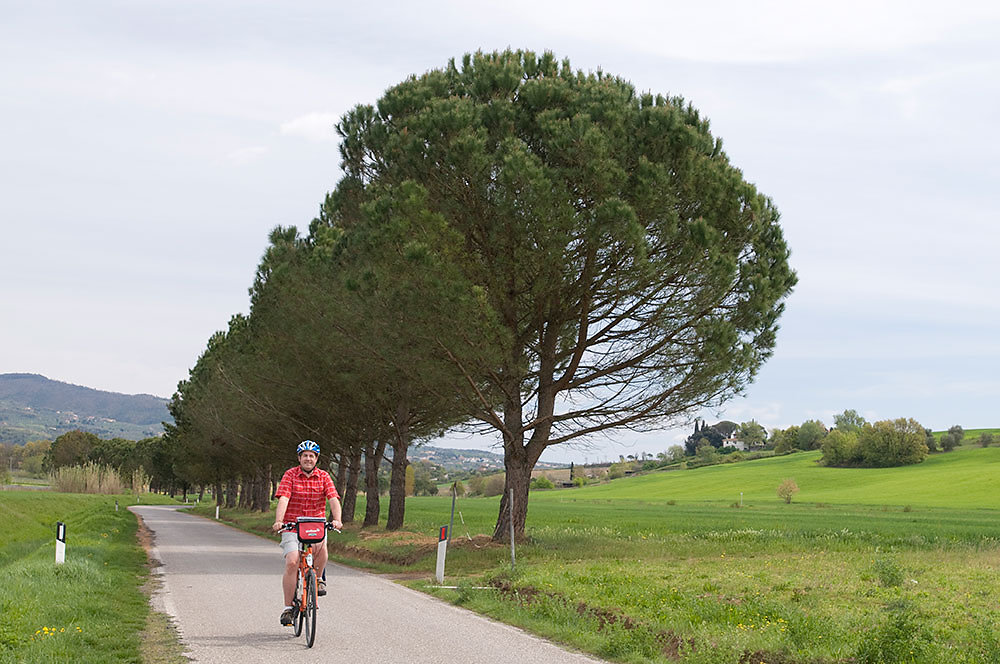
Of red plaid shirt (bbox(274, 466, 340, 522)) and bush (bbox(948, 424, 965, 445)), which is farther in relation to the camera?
bush (bbox(948, 424, 965, 445))

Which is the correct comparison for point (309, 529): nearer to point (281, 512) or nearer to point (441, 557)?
point (281, 512)

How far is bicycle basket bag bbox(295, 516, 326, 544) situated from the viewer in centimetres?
983

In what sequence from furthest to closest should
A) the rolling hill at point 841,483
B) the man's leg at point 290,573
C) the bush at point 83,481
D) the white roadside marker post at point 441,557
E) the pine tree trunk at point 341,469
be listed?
the bush at point 83,481
the rolling hill at point 841,483
the pine tree trunk at point 341,469
the white roadside marker post at point 441,557
the man's leg at point 290,573

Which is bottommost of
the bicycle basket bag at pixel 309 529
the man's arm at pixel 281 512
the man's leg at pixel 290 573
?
the man's leg at pixel 290 573

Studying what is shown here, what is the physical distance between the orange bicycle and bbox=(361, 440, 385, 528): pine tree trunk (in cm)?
2343

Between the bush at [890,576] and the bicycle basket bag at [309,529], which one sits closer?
the bicycle basket bag at [309,529]

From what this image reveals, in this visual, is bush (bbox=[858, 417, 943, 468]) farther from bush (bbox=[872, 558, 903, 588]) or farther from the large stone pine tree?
bush (bbox=[872, 558, 903, 588])

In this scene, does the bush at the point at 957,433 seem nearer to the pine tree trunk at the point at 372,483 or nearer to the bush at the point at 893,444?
the bush at the point at 893,444

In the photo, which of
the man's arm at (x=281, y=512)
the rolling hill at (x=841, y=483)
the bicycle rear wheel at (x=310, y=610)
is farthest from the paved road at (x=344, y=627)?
the rolling hill at (x=841, y=483)

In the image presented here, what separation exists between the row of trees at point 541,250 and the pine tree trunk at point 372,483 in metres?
9.98

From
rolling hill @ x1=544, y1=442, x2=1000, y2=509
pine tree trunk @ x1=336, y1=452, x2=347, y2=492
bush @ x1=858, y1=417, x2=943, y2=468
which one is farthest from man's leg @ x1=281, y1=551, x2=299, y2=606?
bush @ x1=858, y1=417, x2=943, y2=468

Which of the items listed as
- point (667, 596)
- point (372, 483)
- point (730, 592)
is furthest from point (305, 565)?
point (372, 483)

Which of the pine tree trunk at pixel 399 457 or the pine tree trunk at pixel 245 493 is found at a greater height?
the pine tree trunk at pixel 399 457

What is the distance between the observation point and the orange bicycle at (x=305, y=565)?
9625 mm
